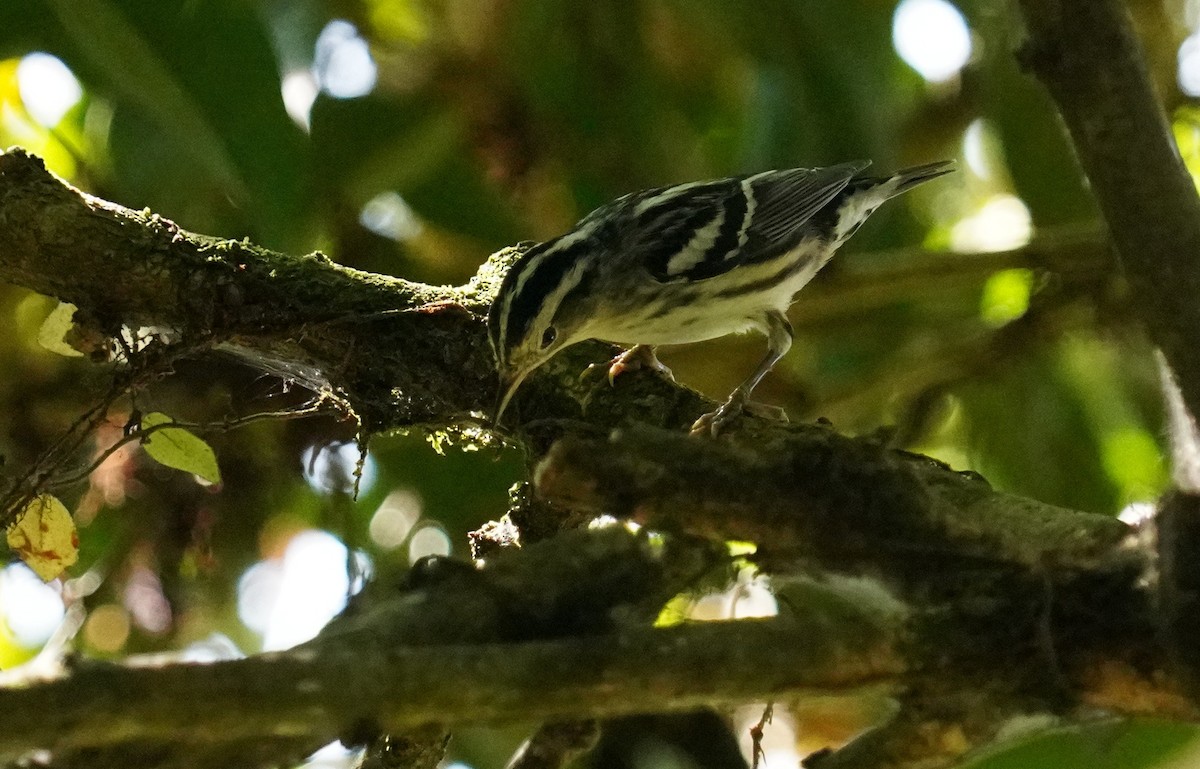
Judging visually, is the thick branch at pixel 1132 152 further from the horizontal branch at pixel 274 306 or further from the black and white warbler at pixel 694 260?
the black and white warbler at pixel 694 260

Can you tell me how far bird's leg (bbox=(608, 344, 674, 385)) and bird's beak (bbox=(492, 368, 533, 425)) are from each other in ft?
0.72

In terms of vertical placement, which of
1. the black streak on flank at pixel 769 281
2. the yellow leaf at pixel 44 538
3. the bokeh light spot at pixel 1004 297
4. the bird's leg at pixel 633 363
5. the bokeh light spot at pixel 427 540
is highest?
the bokeh light spot at pixel 1004 297

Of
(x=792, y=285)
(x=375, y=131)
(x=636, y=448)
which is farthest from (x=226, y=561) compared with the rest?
(x=636, y=448)

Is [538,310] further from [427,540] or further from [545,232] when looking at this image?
[427,540]

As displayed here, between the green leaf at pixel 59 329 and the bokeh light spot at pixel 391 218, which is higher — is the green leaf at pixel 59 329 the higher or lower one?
the lower one

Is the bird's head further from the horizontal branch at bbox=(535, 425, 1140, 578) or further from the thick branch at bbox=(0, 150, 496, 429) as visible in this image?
the horizontal branch at bbox=(535, 425, 1140, 578)

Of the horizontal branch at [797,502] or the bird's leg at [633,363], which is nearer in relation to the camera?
the horizontal branch at [797,502]

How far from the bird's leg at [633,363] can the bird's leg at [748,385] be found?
0.19 metres

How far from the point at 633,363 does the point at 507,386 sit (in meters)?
0.34

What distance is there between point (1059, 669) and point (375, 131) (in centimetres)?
314

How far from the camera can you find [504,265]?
319 centimetres

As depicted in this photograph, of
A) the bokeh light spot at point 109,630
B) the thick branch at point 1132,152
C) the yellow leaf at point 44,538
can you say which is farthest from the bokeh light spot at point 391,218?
the thick branch at point 1132,152

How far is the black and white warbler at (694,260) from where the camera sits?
3.22 meters

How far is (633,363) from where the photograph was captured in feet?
9.22
